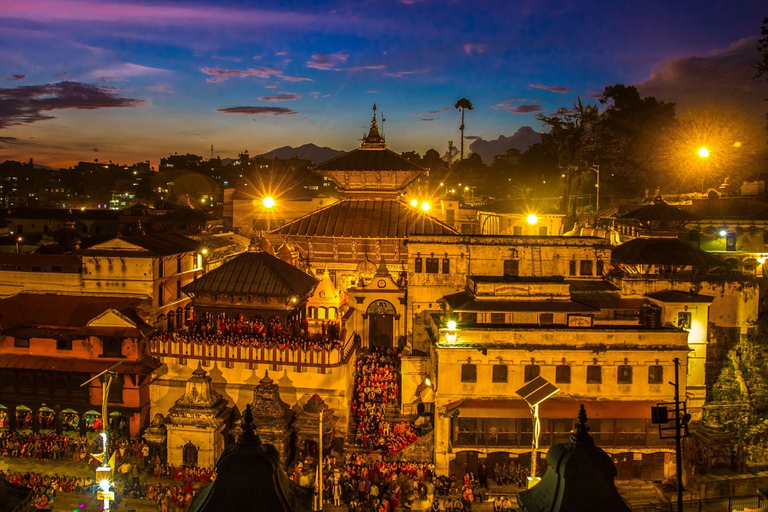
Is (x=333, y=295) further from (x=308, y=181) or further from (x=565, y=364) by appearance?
(x=308, y=181)

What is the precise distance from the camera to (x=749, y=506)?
25.7 m

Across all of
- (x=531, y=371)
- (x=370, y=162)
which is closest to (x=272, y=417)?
(x=531, y=371)

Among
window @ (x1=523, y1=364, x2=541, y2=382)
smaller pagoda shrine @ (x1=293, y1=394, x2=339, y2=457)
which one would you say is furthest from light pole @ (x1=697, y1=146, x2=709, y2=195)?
smaller pagoda shrine @ (x1=293, y1=394, x2=339, y2=457)

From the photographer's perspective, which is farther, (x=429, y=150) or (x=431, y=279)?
(x=429, y=150)

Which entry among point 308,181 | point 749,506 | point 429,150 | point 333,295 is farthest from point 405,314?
point 429,150

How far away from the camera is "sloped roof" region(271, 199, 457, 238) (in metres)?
47.7

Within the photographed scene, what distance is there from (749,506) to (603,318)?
40.5 ft

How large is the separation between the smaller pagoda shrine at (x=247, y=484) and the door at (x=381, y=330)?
3483 centimetres

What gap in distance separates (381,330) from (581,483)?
115 ft

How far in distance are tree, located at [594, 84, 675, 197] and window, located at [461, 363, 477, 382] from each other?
4076 centimetres

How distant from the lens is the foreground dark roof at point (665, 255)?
132 feet

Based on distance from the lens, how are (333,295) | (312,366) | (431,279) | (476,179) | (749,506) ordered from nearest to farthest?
(749,506) < (312,366) < (333,295) < (431,279) < (476,179)

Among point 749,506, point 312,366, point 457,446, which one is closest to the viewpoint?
point 749,506

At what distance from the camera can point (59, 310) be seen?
4038cm
